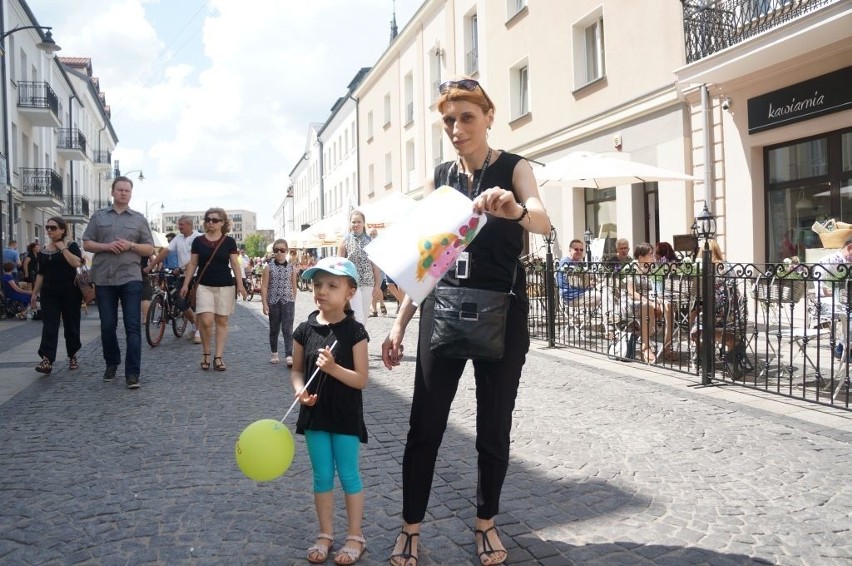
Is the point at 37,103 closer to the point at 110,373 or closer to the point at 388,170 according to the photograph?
the point at 388,170

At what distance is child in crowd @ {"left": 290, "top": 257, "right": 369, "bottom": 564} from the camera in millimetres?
2770

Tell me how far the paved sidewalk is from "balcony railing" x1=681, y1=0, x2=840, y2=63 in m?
6.88

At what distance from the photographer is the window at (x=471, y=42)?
873 inches

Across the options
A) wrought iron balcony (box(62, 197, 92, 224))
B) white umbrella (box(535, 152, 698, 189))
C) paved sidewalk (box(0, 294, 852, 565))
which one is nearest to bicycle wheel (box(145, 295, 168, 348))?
paved sidewalk (box(0, 294, 852, 565))

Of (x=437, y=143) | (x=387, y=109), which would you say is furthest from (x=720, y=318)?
(x=387, y=109)

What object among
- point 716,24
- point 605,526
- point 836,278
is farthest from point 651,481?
point 716,24

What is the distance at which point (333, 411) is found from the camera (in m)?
2.79

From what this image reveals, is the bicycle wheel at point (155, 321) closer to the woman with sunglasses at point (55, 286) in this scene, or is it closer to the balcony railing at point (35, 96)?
the woman with sunglasses at point (55, 286)

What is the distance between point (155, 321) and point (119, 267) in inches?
153

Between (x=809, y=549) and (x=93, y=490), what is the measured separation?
3432 mm

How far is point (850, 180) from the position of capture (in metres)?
9.80

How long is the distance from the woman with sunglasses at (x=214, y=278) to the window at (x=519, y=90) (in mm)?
12882

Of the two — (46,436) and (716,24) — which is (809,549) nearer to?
(46,436)

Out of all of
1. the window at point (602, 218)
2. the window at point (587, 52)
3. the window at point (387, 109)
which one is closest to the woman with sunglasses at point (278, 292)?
the window at point (602, 218)
